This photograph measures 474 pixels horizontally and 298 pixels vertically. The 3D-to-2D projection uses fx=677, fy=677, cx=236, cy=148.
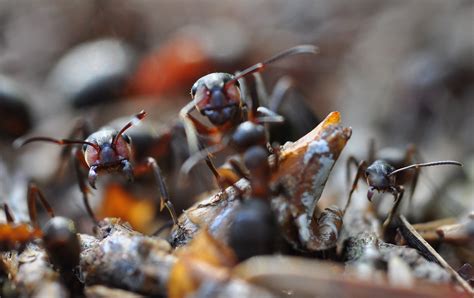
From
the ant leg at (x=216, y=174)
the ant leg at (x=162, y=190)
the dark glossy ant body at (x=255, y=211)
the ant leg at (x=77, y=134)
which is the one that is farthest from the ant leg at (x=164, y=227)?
the ant leg at (x=77, y=134)

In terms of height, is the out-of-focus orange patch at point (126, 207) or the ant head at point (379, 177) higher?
the ant head at point (379, 177)

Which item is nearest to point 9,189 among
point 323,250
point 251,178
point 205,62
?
point 251,178

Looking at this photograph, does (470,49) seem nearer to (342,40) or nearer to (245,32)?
(342,40)

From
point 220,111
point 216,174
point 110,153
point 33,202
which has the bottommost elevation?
point 33,202

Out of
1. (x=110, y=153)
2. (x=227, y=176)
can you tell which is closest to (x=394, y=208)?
(x=227, y=176)

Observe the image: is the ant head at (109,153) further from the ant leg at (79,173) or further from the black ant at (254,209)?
the black ant at (254,209)

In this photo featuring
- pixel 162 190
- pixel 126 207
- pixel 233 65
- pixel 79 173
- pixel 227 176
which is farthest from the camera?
pixel 233 65

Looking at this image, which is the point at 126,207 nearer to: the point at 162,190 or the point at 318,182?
the point at 162,190
